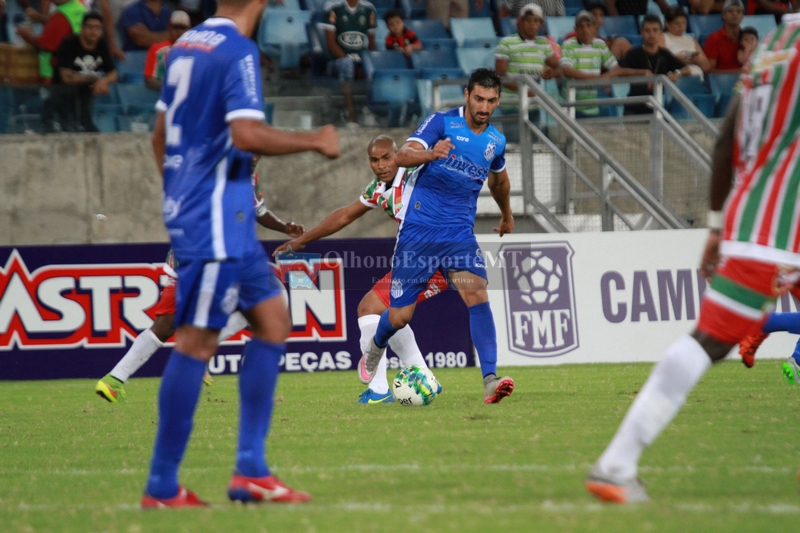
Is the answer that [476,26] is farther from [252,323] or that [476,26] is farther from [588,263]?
[252,323]

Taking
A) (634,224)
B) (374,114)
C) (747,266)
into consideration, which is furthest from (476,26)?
(747,266)

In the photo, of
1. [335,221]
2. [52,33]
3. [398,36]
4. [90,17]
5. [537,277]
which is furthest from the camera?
[398,36]

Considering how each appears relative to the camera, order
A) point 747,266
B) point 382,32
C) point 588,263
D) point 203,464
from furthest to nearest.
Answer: point 382,32 → point 588,263 → point 203,464 → point 747,266

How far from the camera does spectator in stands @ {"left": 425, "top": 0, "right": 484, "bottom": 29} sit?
17.3 m

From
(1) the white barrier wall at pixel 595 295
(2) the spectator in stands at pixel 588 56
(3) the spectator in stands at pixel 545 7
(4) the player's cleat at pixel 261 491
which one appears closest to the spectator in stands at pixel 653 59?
(2) the spectator in stands at pixel 588 56

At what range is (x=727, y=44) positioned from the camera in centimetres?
1634

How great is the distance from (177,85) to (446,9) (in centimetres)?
1361

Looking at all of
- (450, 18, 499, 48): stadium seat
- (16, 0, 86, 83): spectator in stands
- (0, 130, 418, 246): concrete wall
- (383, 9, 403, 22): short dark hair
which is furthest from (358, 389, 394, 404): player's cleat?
(450, 18, 499, 48): stadium seat

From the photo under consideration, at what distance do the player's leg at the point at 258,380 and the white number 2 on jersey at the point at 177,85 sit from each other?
0.58m

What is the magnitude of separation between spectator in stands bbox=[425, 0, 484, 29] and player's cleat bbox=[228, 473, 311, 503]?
13.8 metres

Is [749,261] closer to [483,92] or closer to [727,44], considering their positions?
[483,92]

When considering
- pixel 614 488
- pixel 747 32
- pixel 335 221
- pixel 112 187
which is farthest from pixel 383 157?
pixel 747 32

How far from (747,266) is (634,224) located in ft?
33.7

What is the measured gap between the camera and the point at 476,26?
55.8 ft
